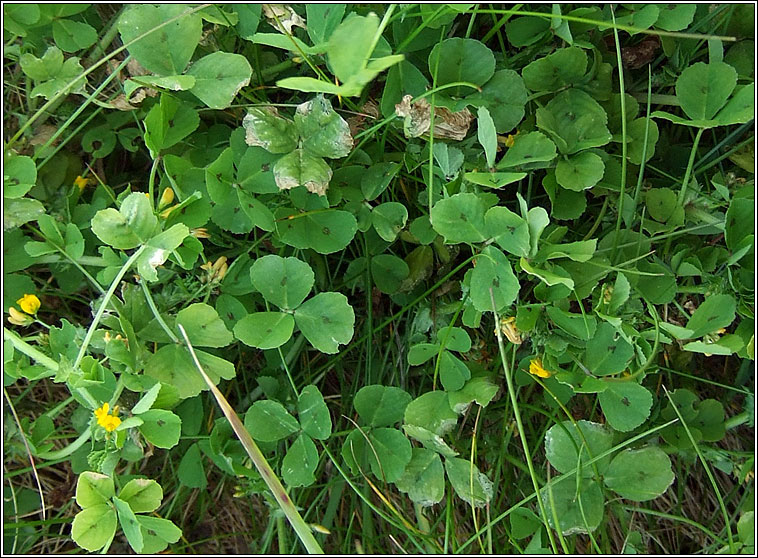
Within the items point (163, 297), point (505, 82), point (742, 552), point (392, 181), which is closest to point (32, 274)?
point (163, 297)

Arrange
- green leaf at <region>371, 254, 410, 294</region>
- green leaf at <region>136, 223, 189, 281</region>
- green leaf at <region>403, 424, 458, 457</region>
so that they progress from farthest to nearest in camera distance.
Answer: green leaf at <region>371, 254, 410, 294</region> → green leaf at <region>403, 424, 458, 457</region> → green leaf at <region>136, 223, 189, 281</region>

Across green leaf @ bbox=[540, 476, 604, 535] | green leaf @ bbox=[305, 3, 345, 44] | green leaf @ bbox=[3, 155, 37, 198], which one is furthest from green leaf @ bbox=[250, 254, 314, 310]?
green leaf @ bbox=[540, 476, 604, 535]

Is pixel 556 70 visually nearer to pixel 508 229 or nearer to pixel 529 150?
pixel 529 150

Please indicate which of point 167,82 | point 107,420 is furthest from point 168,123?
point 107,420

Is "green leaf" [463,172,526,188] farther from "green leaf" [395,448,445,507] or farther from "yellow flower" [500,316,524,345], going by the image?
"green leaf" [395,448,445,507]

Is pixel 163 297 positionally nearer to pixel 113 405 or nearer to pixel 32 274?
pixel 113 405

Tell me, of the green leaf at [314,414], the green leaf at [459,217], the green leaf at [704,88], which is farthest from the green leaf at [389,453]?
the green leaf at [704,88]

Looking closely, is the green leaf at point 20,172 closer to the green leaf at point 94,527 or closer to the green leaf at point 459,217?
the green leaf at point 94,527
